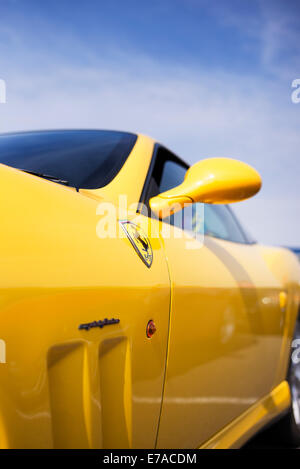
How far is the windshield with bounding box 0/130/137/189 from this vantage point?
4.90ft

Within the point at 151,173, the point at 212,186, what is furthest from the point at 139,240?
the point at 151,173

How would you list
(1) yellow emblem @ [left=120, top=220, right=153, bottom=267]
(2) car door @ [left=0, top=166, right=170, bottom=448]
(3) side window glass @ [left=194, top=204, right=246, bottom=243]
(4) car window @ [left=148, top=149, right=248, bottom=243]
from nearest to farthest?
(2) car door @ [left=0, top=166, right=170, bottom=448] < (1) yellow emblem @ [left=120, top=220, right=153, bottom=267] < (4) car window @ [left=148, top=149, right=248, bottom=243] < (3) side window glass @ [left=194, top=204, right=246, bottom=243]

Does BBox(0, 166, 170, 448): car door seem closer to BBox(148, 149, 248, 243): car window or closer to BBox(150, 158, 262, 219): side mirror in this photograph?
BBox(150, 158, 262, 219): side mirror

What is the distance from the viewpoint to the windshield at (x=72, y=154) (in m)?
1.49

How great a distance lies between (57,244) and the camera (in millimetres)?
Answer: 866

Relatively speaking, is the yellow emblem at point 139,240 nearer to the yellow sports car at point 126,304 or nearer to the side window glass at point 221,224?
the yellow sports car at point 126,304

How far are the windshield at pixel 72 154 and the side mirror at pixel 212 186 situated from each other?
0.21m

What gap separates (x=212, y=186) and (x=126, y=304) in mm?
645

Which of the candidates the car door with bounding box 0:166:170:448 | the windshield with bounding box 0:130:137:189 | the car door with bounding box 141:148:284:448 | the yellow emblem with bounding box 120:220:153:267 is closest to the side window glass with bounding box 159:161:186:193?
the car door with bounding box 141:148:284:448

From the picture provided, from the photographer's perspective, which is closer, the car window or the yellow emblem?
the yellow emblem

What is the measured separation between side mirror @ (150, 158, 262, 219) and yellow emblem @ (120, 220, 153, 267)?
0.84 ft

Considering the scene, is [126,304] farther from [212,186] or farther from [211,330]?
[212,186]

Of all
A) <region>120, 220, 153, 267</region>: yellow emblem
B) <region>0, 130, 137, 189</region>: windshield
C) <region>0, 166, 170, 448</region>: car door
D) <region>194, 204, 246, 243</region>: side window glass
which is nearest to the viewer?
<region>0, 166, 170, 448</region>: car door
